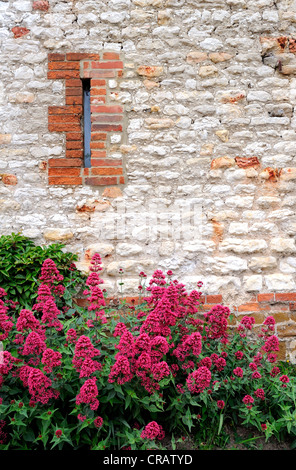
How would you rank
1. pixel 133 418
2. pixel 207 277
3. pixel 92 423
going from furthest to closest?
pixel 207 277, pixel 133 418, pixel 92 423

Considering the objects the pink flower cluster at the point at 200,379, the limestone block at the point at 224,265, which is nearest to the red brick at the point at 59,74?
the limestone block at the point at 224,265

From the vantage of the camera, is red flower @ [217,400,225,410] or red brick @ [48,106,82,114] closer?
red flower @ [217,400,225,410]

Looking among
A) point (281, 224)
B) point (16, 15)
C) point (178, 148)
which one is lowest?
point (281, 224)

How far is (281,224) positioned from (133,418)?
7.32 ft

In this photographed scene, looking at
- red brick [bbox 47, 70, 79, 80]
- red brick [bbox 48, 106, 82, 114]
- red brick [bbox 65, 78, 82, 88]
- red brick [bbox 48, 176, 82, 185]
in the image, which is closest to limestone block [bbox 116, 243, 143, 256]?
red brick [bbox 48, 176, 82, 185]

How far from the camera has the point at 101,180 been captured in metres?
3.59

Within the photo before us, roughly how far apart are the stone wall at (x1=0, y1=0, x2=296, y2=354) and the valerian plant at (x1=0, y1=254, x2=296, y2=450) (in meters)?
0.85

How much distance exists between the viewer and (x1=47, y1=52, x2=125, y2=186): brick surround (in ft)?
11.8

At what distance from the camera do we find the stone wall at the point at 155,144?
11.7 ft

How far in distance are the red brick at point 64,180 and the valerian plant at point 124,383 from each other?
1.25 m

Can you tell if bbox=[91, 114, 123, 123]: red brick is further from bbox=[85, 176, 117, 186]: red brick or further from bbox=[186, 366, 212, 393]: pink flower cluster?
bbox=[186, 366, 212, 393]: pink flower cluster

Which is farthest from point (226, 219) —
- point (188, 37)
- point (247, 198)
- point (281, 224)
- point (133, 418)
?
point (133, 418)

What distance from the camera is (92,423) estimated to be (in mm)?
2041
